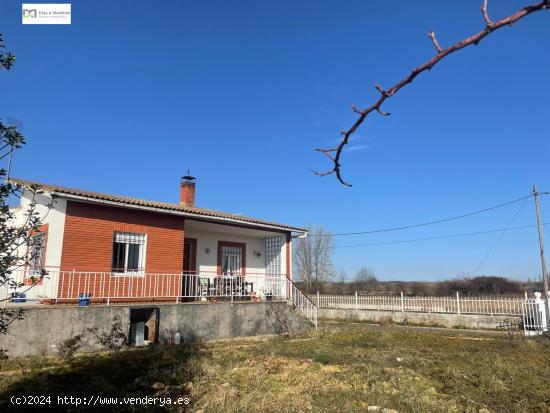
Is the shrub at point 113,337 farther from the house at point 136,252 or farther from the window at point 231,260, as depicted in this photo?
the window at point 231,260

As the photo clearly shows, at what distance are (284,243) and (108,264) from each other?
792cm

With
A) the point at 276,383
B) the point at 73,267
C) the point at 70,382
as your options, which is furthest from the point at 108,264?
the point at 276,383

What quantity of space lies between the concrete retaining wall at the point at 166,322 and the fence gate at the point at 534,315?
28.1 feet

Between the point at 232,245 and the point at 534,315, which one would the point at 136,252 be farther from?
the point at 534,315

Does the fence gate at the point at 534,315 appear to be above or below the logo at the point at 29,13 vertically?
below

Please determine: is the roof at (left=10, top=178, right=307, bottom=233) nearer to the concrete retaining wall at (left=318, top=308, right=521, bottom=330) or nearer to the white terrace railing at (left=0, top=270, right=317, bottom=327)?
the white terrace railing at (left=0, top=270, right=317, bottom=327)

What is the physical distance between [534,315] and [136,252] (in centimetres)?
1502

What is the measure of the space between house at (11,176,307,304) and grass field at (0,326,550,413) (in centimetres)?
291

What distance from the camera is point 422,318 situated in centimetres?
2031

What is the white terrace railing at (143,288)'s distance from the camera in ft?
37.8

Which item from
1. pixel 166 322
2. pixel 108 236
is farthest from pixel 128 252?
pixel 166 322

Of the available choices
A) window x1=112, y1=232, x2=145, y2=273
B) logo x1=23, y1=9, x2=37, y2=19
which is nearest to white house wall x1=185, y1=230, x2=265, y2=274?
window x1=112, y1=232, x2=145, y2=273

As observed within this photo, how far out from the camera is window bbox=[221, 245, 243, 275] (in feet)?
58.5

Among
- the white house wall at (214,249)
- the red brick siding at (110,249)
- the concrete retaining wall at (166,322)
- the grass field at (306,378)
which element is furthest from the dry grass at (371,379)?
the white house wall at (214,249)
